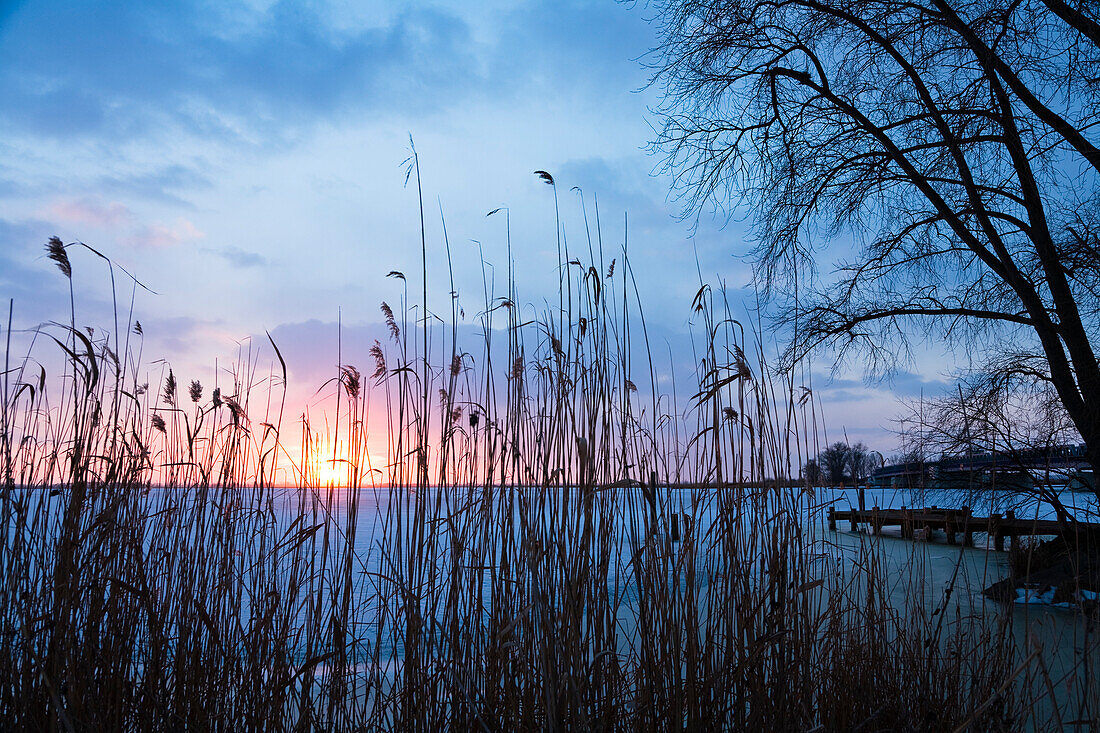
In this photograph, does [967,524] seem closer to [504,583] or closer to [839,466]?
[839,466]

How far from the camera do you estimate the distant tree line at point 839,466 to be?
96.7 inches

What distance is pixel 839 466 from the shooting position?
9.36 ft

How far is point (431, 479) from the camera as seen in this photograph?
1.90m

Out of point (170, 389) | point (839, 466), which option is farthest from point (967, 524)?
point (170, 389)

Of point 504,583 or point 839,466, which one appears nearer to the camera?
point 504,583

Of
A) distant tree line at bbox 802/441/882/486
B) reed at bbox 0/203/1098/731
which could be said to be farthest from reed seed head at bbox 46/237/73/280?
distant tree line at bbox 802/441/882/486

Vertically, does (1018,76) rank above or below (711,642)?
above

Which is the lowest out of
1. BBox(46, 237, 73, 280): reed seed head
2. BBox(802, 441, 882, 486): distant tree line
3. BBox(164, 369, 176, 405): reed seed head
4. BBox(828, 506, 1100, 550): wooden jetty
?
BBox(828, 506, 1100, 550): wooden jetty

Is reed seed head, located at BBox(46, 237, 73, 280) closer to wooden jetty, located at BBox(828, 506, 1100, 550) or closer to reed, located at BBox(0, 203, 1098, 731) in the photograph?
reed, located at BBox(0, 203, 1098, 731)

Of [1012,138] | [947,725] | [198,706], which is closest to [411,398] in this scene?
[198,706]

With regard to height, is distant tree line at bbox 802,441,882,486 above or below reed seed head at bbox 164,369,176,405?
below

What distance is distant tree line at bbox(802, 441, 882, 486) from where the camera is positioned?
2.46m

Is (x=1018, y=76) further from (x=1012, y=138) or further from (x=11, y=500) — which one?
(x=11, y=500)

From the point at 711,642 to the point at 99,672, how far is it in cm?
174
